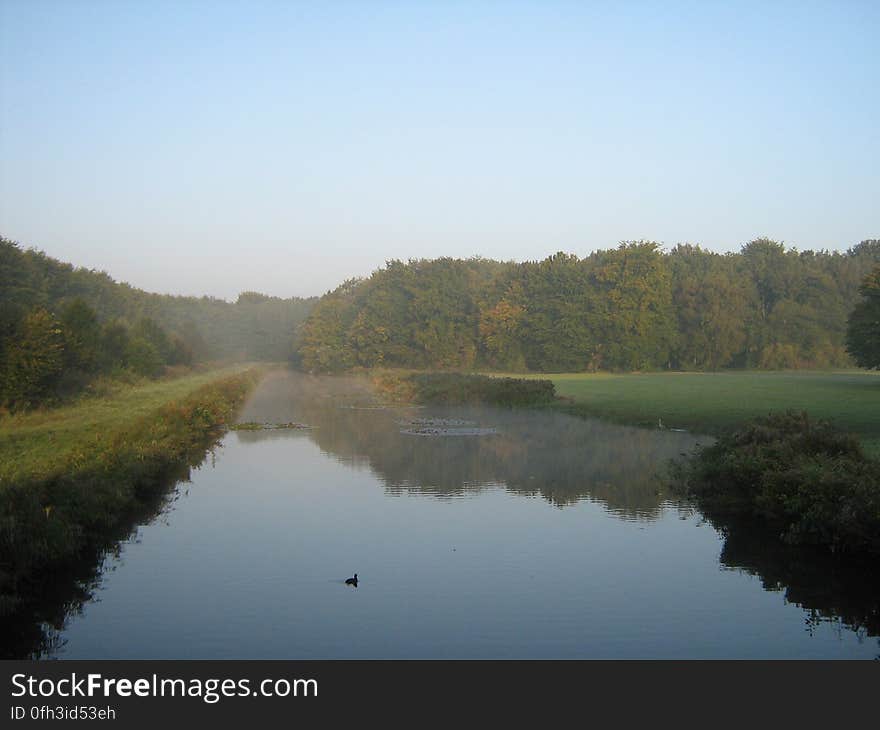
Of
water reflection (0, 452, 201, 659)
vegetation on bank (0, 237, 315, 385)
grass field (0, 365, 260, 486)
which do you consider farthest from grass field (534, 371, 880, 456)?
vegetation on bank (0, 237, 315, 385)

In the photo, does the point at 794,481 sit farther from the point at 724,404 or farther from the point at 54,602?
the point at 724,404

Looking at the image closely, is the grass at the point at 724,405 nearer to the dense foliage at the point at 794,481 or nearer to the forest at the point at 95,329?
the dense foliage at the point at 794,481

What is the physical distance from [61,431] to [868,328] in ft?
137

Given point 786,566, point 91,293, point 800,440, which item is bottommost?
point 786,566

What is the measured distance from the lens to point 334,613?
1051 cm

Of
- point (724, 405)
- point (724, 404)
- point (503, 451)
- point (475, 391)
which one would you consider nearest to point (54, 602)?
point (503, 451)

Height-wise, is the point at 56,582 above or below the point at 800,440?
below

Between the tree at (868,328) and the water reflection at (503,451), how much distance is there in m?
21.2

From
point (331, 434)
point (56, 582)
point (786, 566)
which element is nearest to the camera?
point (56, 582)

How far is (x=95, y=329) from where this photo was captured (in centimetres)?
4500

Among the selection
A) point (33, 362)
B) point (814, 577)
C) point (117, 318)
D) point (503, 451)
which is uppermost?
point (117, 318)
